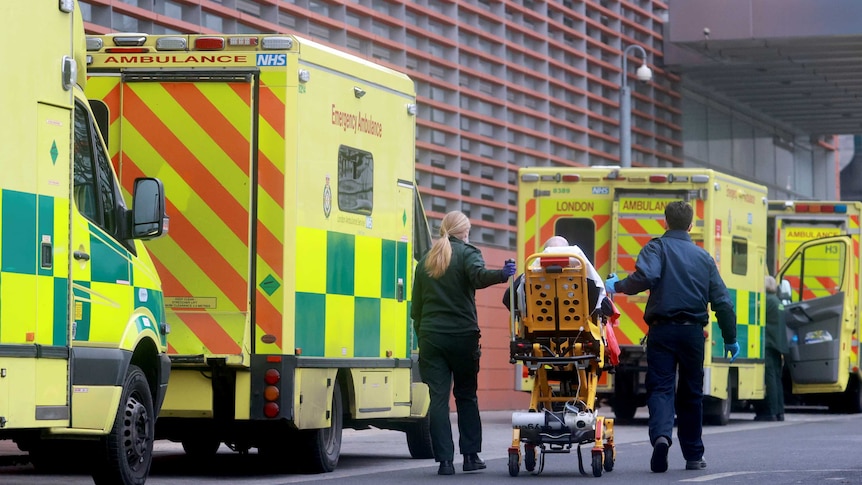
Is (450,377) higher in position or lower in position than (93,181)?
lower

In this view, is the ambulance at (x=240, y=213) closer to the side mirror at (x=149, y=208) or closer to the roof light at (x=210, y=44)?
the roof light at (x=210, y=44)

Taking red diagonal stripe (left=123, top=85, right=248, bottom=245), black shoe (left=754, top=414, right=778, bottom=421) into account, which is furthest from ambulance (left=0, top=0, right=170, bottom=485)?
black shoe (left=754, top=414, right=778, bottom=421)

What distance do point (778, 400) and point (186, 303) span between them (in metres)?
11.5

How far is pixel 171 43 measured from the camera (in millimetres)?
11414

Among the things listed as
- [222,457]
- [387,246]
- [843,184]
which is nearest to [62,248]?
[387,246]

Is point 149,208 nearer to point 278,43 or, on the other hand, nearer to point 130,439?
point 130,439

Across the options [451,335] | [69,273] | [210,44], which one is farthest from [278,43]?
[69,273]


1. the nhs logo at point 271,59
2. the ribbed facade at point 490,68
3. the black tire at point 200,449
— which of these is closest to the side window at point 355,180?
the nhs logo at point 271,59

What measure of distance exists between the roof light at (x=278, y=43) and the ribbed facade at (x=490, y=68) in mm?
5502

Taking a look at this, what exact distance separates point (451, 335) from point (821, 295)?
41.7 ft

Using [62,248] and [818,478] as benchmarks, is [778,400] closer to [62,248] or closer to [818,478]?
[818,478]

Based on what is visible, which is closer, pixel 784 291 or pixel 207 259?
pixel 207 259

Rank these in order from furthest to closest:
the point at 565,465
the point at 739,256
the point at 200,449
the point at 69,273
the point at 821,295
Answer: the point at 821,295
the point at 739,256
the point at 200,449
the point at 565,465
the point at 69,273

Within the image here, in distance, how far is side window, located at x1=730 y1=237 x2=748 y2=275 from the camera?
19547 mm
